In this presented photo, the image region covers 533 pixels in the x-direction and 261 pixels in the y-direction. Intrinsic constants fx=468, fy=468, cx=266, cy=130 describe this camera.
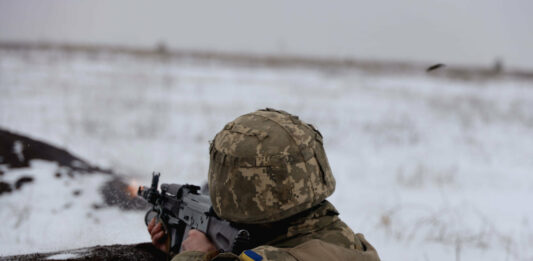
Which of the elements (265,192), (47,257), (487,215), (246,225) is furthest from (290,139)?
(487,215)

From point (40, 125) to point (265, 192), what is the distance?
7133 mm

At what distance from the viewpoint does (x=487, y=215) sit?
520 centimetres

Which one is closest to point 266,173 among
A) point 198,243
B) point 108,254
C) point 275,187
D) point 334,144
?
point 275,187

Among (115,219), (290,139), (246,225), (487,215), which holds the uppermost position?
(290,139)

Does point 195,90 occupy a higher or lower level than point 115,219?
higher

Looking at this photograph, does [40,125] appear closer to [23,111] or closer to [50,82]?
[23,111]

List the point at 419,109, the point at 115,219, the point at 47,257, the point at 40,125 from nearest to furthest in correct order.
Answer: the point at 47,257
the point at 115,219
the point at 40,125
the point at 419,109

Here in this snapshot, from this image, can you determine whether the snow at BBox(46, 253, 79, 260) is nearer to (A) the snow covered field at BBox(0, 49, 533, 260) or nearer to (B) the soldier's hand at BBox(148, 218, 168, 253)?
(B) the soldier's hand at BBox(148, 218, 168, 253)

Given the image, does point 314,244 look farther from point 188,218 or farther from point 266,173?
point 188,218

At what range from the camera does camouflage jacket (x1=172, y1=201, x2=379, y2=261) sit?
5.20 feet

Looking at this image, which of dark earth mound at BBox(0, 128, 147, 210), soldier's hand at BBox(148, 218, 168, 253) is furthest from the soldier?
dark earth mound at BBox(0, 128, 147, 210)

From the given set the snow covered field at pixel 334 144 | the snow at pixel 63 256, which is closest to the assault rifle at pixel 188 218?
the snow at pixel 63 256

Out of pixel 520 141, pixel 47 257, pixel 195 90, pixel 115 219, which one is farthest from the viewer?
pixel 195 90

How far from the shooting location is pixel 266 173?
175 cm
